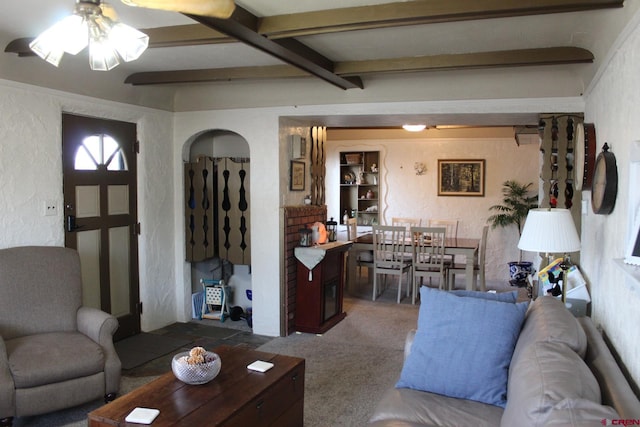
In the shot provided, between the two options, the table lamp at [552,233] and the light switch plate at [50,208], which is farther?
the light switch plate at [50,208]

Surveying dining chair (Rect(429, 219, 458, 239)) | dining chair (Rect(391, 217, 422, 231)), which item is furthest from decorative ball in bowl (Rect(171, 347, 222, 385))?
dining chair (Rect(391, 217, 422, 231))

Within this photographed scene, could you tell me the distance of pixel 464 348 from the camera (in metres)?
2.32

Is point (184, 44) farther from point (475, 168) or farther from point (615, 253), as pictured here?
point (475, 168)

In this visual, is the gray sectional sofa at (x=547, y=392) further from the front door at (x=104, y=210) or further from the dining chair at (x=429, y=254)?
the dining chair at (x=429, y=254)

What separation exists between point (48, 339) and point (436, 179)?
6053 millimetres

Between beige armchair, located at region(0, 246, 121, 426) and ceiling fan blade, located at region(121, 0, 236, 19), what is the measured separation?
2.17 metres

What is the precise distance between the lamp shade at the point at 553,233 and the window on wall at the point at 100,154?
343 cm

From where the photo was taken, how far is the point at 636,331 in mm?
1824

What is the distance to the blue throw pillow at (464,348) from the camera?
7.39ft

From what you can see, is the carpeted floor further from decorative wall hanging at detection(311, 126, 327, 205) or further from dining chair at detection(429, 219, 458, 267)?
dining chair at detection(429, 219, 458, 267)

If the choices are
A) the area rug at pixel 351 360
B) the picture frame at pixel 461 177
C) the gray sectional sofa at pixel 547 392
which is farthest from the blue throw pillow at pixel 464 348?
the picture frame at pixel 461 177

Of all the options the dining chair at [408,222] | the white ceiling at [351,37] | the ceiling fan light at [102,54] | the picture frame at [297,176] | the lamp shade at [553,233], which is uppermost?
the white ceiling at [351,37]

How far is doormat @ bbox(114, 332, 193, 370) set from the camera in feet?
13.2

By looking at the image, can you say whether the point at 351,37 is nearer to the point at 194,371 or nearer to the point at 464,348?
the point at 464,348
